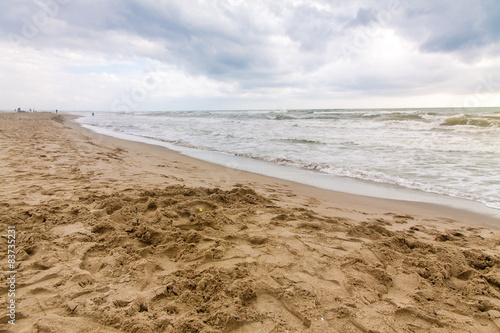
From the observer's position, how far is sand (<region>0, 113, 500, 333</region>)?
175 centimetres

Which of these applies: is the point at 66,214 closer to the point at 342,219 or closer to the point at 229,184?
the point at 229,184

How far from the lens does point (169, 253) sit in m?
2.52

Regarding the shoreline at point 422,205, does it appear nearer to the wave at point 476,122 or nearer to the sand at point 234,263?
the sand at point 234,263

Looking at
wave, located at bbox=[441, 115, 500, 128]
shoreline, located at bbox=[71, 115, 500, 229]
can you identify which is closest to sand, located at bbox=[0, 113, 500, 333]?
shoreline, located at bbox=[71, 115, 500, 229]

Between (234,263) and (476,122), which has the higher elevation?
(476,122)

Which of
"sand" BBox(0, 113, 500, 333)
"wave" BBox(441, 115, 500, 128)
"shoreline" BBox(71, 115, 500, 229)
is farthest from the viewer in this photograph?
"wave" BBox(441, 115, 500, 128)

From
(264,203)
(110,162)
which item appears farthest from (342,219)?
(110,162)

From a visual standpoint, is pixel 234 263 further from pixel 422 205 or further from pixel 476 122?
pixel 476 122

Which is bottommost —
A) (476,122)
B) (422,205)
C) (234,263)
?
(422,205)

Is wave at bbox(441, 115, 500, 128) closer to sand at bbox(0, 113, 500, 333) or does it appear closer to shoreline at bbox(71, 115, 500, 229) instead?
shoreline at bbox(71, 115, 500, 229)

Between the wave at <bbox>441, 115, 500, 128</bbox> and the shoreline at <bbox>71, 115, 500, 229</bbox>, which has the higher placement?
the wave at <bbox>441, 115, 500, 128</bbox>

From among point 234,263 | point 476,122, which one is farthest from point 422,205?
point 476,122

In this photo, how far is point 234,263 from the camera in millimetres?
2383

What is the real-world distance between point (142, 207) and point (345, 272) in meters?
2.70
